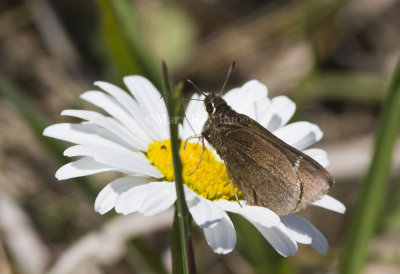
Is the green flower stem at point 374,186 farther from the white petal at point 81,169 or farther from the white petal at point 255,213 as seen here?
the white petal at point 81,169

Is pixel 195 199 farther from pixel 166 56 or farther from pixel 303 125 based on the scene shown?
pixel 166 56

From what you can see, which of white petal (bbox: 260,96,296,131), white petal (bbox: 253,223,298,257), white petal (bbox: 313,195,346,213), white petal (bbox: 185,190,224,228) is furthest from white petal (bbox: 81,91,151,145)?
white petal (bbox: 313,195,346,213)

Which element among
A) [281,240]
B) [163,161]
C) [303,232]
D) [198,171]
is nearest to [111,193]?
[163,161]

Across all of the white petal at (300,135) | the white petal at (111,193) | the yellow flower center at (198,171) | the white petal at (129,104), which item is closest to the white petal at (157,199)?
the white petal at (111,193)

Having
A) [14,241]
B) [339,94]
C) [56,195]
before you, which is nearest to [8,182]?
[56,195]

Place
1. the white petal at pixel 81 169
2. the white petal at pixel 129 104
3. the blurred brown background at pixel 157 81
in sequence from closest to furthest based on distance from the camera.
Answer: the white petal at pixel 81 169, the white petal at pixel 129 104, the blurred brown background at pixel 157 81

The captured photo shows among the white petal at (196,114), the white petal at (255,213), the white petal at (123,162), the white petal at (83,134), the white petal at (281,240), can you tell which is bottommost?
the white petal at (281,240)

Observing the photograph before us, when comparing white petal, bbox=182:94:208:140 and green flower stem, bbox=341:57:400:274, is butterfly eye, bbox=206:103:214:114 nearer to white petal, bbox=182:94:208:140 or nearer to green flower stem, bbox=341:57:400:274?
white petal, bbox=182:94:208:140
